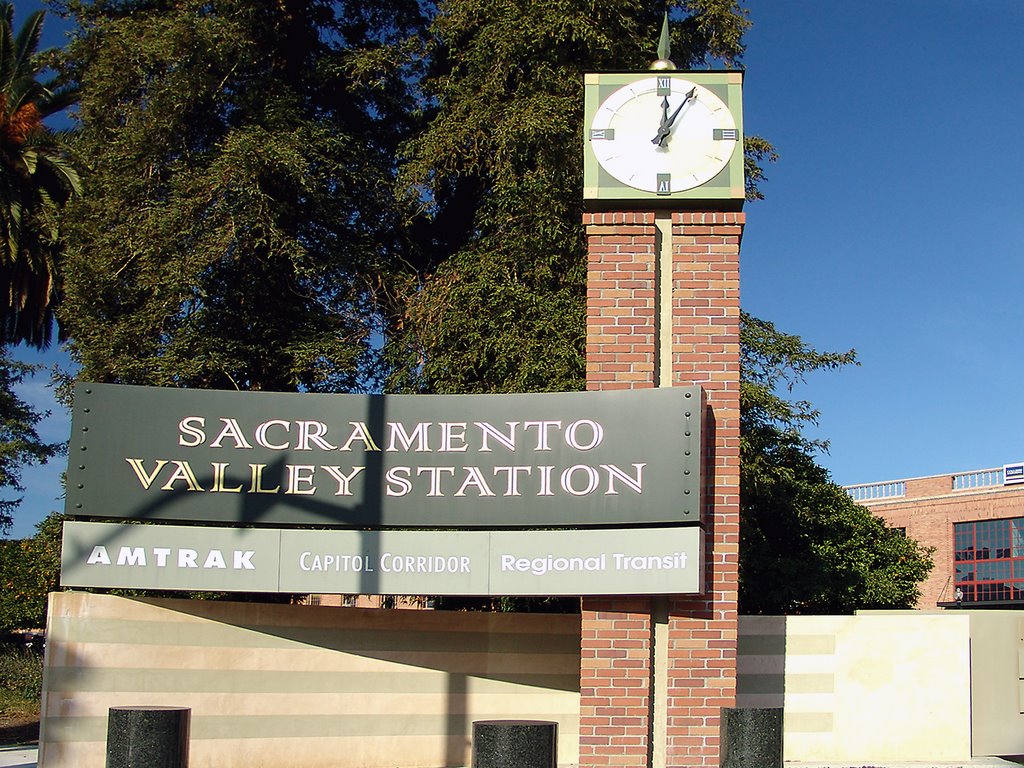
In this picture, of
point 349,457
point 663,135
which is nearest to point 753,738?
point 349,457

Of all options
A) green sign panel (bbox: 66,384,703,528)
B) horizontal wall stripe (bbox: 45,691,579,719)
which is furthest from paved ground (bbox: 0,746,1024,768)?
green sign panel (bbox: 66,384,703,528)

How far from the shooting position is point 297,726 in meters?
10.6

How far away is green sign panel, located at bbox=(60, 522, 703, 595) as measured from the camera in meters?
9.38

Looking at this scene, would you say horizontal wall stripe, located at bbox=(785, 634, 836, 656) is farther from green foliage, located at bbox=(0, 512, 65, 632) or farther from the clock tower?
green foliage, located at bbox=(0, 512, 65, 632)

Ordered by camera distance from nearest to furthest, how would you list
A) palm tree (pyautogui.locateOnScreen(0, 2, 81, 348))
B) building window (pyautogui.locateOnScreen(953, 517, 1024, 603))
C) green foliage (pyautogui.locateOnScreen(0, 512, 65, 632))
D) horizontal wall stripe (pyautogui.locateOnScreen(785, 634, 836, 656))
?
horizontal wall stripe (pyautogui.locateOnScreen(785, 634, 836, 656)) → green foliage (pyautogui.locateOnScreen(0, 512, 65, 632)) → palm tree (pyautogui.locateOnScreen(0, 2, 81, 348)) → building window (pyautogui.locateOnScreen(953, 517, 1024, 603))

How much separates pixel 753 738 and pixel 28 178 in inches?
825

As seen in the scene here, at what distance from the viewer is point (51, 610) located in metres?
9.91

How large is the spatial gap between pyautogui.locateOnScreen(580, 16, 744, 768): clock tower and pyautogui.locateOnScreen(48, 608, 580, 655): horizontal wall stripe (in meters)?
2.24

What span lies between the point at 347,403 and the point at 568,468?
2.00 meters

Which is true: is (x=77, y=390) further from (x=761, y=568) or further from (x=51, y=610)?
(x=761, y=568)

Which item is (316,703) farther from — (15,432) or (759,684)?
(15,432)

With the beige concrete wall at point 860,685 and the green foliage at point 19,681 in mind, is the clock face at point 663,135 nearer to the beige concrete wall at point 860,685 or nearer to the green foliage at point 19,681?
the beige concrete wall at point 860,685

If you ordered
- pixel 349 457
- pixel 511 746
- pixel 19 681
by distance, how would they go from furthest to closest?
pixel 19 681, pixel 349 457, pixel 511 746

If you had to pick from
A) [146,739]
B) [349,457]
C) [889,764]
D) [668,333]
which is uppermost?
[668,333]
